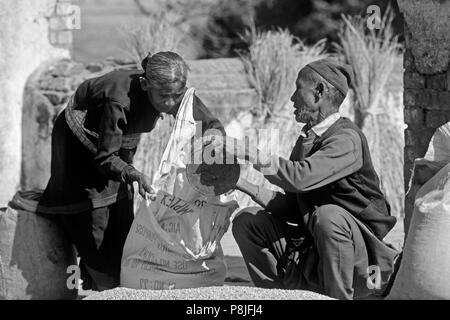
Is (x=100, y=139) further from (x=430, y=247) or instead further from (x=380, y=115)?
(x=380, y=115)

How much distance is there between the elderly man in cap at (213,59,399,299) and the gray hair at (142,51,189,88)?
37 centimetres

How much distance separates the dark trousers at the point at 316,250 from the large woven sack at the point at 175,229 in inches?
6.5

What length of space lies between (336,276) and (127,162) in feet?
4.22

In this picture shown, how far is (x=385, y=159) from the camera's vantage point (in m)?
8.87

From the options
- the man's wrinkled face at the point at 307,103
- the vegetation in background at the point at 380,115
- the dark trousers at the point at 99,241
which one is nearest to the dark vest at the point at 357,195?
the man's wrinkled face at the point at 307,103

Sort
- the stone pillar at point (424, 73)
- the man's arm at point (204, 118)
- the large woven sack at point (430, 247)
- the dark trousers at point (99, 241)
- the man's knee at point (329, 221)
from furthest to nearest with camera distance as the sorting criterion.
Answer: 1. the stone pillar at point (424, 73)
2. the dark trousers at point (99, 241)
3. the man's arm at point (204, 118)
4. the man's knee at point (329, 221)
5. the large woven sack at point (430, 247)

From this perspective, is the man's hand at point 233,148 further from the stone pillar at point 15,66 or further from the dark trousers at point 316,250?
the stone pillar at point 15,66

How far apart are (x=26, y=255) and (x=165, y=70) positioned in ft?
3.77

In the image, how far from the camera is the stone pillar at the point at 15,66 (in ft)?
29.4

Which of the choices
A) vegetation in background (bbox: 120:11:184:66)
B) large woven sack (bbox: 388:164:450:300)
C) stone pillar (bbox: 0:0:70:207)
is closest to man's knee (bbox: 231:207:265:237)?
large woven sack (bbox: 388:164:450:300)

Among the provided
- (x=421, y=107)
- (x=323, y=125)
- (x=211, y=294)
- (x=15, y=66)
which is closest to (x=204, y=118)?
(x=323, y=125)

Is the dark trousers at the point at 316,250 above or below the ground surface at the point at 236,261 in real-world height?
above
